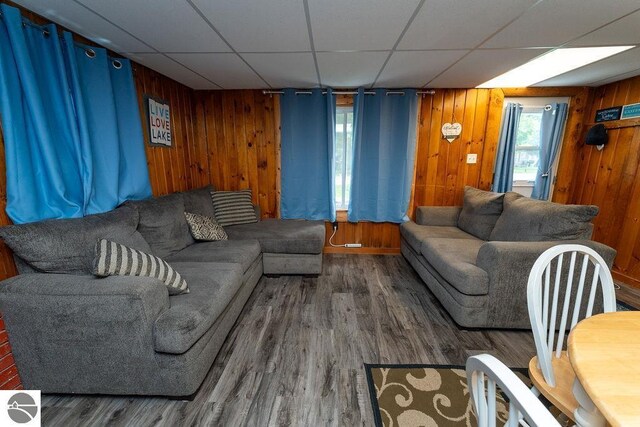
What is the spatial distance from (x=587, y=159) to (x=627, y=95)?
0.72 m

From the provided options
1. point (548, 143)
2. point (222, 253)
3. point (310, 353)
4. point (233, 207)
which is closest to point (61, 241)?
point (222, 253)

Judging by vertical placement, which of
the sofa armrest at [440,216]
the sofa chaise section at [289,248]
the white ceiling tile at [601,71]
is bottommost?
the sofa chaise section at [289,248]

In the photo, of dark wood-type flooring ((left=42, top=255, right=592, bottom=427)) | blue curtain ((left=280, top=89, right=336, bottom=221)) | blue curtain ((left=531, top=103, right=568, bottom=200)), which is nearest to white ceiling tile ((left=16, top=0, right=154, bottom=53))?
blue curtain ((left=280, top=89, right=336, bottom=221))

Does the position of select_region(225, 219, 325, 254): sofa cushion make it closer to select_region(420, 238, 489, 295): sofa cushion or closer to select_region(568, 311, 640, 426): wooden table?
select_region(420, 238, 489, 295): sofa cushion

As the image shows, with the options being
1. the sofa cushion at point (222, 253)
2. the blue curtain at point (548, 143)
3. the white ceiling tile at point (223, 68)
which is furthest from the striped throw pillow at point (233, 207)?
the blue curtain at point (548, 143)

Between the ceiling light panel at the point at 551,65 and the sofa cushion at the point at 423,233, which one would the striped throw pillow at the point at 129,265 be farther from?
the ceiling light panel at the point at 551,65

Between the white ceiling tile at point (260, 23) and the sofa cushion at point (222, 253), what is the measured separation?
5.44ft

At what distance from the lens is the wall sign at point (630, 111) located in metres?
2.75

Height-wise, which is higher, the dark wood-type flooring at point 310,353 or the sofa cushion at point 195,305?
the sofa cushion at point 195,305

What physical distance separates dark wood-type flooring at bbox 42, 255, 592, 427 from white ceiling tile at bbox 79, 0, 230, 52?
2140 mm

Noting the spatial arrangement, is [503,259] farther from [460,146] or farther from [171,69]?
[171,69]

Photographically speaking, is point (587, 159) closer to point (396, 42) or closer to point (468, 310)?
point (468, 310)

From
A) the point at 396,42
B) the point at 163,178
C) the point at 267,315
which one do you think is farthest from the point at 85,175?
the point at 396,42

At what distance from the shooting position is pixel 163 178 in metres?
2.86
